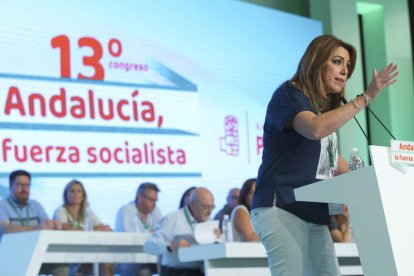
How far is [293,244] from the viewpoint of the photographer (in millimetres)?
2348

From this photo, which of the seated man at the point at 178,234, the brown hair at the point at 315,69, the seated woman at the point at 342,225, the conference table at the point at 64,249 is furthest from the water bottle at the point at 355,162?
the seated woman at the point at 342,225

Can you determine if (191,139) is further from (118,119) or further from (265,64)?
(265,64)

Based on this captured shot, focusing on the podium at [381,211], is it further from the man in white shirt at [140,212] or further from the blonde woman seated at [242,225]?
the man in white shirt at [140,212]

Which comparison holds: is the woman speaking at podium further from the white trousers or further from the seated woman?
the seated woman

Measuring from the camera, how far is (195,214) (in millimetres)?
5203

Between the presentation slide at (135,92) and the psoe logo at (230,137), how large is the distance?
1cm

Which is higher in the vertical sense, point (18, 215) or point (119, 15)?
point (119, 15)

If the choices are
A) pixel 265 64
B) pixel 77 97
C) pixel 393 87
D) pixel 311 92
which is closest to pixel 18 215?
pixel 77 97

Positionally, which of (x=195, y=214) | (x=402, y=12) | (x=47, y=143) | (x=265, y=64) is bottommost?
(x=195, y=214)

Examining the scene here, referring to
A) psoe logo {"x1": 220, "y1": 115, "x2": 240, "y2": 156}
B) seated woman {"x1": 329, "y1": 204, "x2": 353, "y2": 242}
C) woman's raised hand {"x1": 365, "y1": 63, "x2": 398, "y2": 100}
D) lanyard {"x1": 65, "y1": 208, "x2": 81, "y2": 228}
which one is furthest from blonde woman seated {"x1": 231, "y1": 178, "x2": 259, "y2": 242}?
woman's raised hand {"x1": 365, "y1": 63, "x2": 398, "y2": 100}

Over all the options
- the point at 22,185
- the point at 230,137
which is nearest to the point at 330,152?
the point at 22,185

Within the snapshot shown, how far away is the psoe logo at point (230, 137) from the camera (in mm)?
7254

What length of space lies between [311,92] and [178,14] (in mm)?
4780

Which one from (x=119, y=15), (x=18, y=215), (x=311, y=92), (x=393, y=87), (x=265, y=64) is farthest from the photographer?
(x=393, y=87)
